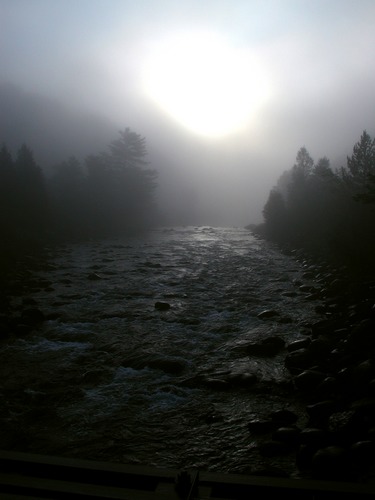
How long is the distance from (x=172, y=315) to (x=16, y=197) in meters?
29.1

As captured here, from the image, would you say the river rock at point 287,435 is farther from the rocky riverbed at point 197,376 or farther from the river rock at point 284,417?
the river rock at point 284,417

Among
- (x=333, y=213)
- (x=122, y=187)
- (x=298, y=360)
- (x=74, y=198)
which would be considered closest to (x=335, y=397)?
(x=298, y=360)

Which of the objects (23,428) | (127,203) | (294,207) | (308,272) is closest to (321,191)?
(294,207)

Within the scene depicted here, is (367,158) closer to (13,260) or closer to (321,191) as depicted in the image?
(321,191)

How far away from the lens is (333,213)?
1036 inches

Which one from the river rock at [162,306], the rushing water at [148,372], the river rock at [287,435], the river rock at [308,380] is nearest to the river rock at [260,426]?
→ the rushing water at [148,372]

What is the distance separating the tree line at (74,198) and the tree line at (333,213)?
1886cm

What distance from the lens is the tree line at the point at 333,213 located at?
17.8 metres

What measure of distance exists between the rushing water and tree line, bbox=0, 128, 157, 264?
1272 centimetres

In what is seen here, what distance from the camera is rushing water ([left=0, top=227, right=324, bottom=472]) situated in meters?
6.04

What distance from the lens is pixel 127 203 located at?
61594 millimetres

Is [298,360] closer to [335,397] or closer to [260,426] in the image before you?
[335,397]

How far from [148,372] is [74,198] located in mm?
44782

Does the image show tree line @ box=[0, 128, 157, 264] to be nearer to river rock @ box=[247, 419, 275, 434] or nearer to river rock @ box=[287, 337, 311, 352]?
river rock @ box=[287, 337, 311, 352]
